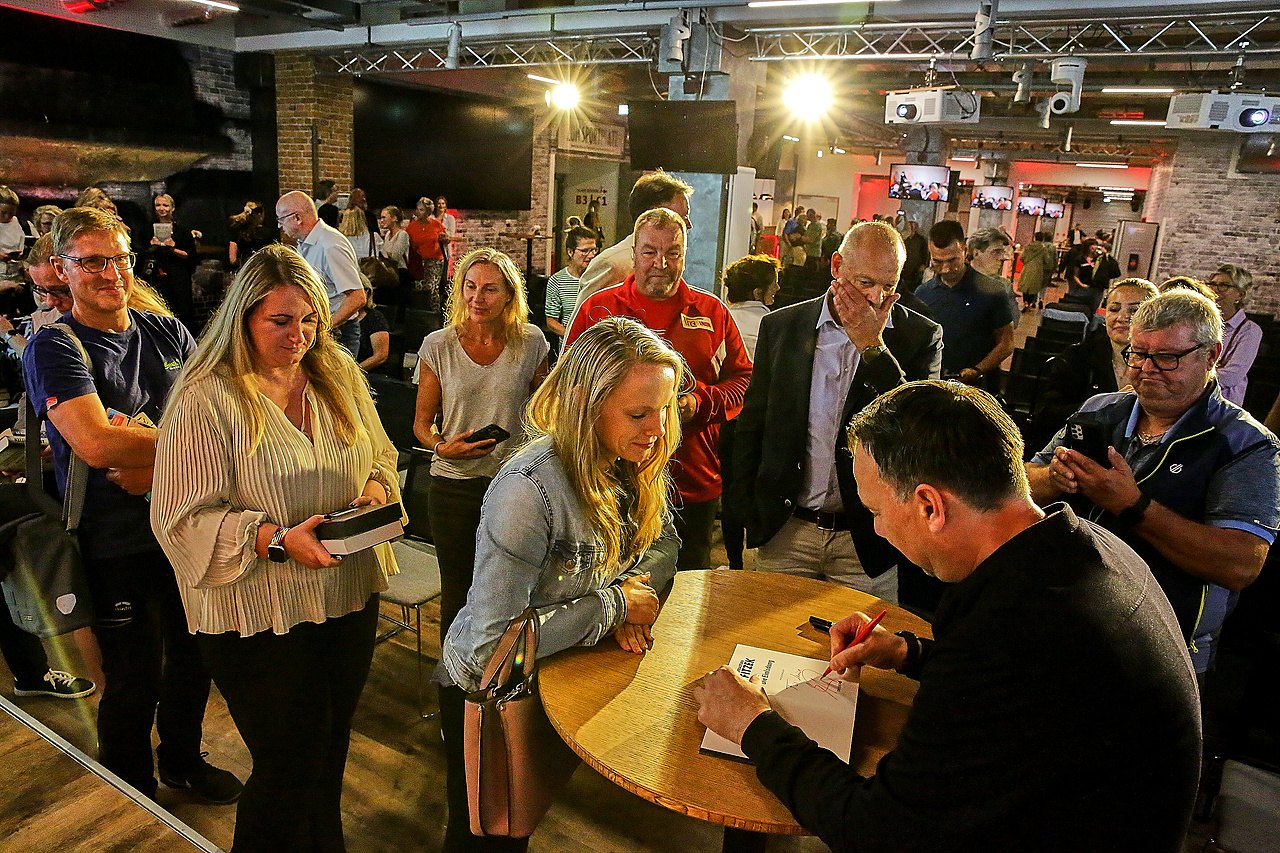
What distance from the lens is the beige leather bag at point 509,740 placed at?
1499mm

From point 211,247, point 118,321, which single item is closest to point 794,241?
point 211,247

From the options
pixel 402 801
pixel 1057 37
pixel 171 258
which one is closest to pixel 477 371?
pixel 402 801

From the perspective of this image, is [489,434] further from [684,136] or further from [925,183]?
[925,183]

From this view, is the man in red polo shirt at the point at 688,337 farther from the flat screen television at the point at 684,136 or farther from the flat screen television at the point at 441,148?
the flat screen television at the point at 441,148

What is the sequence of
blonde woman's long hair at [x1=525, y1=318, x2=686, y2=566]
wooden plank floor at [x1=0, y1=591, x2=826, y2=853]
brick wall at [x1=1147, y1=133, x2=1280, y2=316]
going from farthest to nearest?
brick wall at [x1=1147, y1=133, x2=1280, y2=316], wooden plank floor at [x1=0, y1=591, x2=826, y2=853], blonde woman's long hair at [x1=525, y1=318, x2=686, y2=566]

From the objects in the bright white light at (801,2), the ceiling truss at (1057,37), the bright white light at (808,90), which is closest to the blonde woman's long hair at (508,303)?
the bright white light at (801,2)

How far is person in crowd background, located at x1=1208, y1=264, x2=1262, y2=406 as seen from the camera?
4270mm

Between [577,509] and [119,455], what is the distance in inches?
49.4

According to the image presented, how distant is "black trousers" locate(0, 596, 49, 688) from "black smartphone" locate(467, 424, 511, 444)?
1839 millimetres

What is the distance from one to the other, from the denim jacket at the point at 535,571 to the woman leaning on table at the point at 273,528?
1.46ft

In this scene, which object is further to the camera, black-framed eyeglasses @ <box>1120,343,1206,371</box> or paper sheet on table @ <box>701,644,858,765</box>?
black-framed eyeglasses @ <box>1120,343,1206,371</box>

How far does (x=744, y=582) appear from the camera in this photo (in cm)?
211

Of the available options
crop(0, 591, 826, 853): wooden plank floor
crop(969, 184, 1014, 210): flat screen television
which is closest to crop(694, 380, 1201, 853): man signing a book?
crop(0, 591, 826, 853): wooden plank floor

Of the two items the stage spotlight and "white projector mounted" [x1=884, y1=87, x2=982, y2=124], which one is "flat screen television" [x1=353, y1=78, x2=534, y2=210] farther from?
"white projector mounted" [x1=884, y1=87, x2=982, y2=124]
